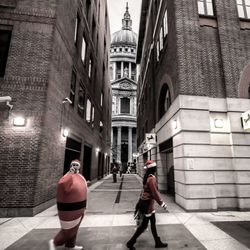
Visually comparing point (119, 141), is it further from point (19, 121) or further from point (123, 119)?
point (19, 121)

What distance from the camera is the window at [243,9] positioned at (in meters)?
9.76

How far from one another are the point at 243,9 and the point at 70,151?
1353cm

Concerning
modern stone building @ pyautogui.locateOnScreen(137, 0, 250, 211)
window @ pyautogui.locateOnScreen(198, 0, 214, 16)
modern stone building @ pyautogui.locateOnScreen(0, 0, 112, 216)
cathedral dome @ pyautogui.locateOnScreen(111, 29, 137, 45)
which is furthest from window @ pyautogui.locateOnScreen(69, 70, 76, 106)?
cathedral dome @ pyautogui.locateOnScreen(111, 29, 137, 45)

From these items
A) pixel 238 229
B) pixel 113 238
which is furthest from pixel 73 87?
pixel 238 229

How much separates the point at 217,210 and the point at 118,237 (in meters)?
4.80

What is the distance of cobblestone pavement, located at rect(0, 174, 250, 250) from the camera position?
4161 millimetres

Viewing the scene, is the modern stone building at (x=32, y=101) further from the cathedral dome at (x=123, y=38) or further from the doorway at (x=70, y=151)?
the cathedral dome at (x=123, y=38)

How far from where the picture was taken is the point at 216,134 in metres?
7.99

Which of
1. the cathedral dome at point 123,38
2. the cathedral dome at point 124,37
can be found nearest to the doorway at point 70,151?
the cathedral dome at point 124,37

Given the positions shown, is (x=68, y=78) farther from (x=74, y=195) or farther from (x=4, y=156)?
(x=74, y=195)

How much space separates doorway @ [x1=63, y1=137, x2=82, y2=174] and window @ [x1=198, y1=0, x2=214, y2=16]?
10.6 meters

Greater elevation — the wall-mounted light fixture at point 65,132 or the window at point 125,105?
A: the window at point 125,105

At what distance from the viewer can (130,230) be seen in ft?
16.6

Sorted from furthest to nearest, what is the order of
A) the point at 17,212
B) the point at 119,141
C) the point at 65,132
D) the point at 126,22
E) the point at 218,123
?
1. the point at 126,22
2. the point at 119,141
3. the point at 65,132
4. the point at 218,123
5. the point at 17,212
